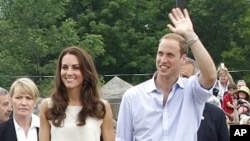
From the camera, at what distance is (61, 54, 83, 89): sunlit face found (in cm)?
511

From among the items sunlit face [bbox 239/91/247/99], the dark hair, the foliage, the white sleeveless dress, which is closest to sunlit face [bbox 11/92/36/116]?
the dark hair

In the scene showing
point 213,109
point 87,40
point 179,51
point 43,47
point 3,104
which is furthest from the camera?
point 87,40

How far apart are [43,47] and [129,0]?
12488mm

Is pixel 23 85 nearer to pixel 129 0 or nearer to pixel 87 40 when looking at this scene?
pixel 87 40

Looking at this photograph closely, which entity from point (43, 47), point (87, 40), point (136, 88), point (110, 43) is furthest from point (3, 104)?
point (110, 43)

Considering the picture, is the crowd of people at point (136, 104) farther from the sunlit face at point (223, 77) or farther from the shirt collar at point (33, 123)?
the sunlit face at point (223, 77)

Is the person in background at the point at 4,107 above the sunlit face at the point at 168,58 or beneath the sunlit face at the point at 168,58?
beneath

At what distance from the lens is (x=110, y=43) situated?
3491 centimetres

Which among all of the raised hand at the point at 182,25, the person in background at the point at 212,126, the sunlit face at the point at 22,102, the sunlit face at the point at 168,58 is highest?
the raised hand at the point at 182,25

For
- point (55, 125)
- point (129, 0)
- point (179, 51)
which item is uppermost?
point (129, 0)

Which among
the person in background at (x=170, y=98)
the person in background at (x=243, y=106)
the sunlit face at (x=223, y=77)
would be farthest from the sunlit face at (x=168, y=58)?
the sunlit face at (x=223, y=77)

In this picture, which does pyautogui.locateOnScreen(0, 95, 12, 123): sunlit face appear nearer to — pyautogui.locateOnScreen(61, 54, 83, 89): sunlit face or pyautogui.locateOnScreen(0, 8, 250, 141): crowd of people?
pyautogui.locateOnScreen(0, 8, 250, 141): crowd of people

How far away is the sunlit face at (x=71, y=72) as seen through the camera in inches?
201

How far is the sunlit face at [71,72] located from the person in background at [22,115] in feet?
2.19
